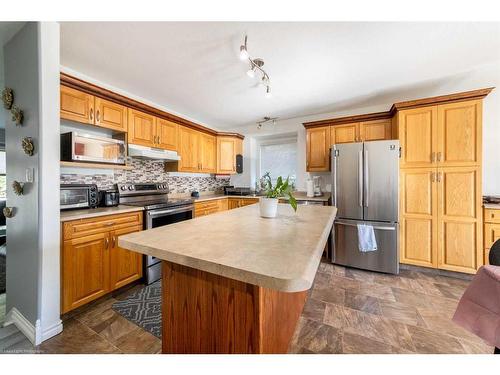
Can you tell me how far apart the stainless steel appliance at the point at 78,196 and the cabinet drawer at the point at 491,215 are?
4302mm

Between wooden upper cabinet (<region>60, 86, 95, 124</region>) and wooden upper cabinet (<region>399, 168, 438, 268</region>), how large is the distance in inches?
146

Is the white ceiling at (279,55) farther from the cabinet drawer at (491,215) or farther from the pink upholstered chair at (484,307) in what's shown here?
the pink upholstered chair at (484,307)

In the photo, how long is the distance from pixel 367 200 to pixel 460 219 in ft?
3.18

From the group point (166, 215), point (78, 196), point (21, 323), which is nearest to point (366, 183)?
point (166, 215)

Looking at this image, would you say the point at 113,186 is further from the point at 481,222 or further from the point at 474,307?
the point at 481,222

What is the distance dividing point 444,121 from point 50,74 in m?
3.86

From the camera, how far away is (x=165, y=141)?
3002 millimetres

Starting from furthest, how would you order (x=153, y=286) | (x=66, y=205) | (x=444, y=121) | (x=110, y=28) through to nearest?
(x=444, y=121)
(x=153, y=286)
(x=66, y=205)
(x=110, y=28)

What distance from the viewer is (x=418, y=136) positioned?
254 centimetres

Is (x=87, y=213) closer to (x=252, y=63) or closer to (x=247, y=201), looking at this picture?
(x=252, y=63)

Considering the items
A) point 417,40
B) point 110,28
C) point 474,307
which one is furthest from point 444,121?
point 110,28

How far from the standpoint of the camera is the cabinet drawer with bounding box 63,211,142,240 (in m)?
1.67

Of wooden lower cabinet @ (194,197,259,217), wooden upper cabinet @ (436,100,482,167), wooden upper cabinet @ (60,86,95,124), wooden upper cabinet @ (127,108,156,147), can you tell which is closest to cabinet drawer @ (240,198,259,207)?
wooden lower cabinet @ (194,197,259,217)
